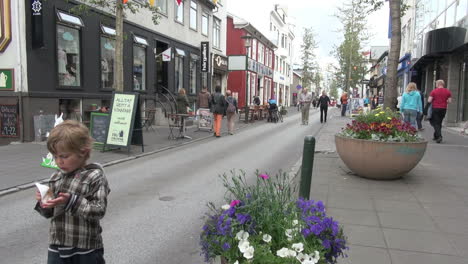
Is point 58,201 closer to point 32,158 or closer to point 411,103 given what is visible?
point 32,158

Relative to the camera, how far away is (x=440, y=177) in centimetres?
675

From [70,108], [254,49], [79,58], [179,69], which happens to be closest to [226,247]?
[70,108]

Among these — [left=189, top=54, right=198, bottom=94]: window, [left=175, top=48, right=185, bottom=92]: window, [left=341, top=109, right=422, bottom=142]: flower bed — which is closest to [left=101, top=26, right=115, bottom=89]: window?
[left=175, top=48, right=185, bottom=92]: window

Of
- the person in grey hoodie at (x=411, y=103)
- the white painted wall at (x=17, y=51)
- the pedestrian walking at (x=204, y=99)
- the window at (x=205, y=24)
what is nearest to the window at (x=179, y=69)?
the window at (x=205, y=24)

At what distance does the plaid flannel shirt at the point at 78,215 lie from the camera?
214cm

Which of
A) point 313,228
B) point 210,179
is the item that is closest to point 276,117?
point 210,179

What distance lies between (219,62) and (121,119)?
17048 mm

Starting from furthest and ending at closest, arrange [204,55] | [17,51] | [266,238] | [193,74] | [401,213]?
[204,55] < [193,74] < [17,51] < [401,213] < [266,238]

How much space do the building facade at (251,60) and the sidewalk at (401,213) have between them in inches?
866

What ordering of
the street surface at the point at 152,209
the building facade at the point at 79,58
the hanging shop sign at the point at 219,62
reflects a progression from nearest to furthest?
1. the street surface at the point at 152,209
2. the building facade at the point at 79,58
3. the hanging shop sign at the point at 219,62

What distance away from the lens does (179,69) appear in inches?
813

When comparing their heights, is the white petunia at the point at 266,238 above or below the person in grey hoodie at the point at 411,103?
below

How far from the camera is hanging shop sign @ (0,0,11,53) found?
10445 millimetres

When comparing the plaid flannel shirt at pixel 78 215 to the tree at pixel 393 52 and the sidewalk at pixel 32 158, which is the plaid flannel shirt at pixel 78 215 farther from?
the tree at pixel 393 52
